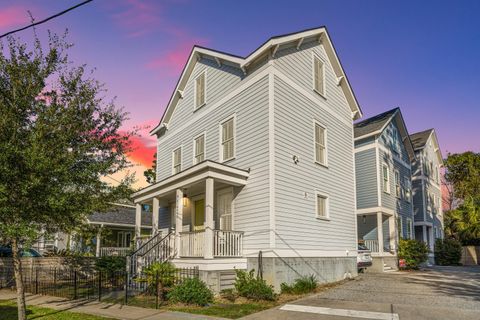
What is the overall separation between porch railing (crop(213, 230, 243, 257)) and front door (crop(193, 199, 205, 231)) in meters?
3.26

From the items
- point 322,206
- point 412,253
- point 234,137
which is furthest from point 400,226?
point 234,137

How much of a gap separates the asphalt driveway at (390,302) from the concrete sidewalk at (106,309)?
1957 millimetres

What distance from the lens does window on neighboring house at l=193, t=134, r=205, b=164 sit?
17.0 meters

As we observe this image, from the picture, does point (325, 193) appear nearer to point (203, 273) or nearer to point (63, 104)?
point (203, 273)

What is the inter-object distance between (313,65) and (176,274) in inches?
Result: 387

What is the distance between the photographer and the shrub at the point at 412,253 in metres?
20.8

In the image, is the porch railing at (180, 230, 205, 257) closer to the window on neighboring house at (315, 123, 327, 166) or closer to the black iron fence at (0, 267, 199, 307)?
the black iron fence at (0, 267, 199, 307)

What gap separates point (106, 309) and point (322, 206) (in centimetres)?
874

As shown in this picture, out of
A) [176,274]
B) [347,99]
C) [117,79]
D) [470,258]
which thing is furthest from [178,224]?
[470,258]

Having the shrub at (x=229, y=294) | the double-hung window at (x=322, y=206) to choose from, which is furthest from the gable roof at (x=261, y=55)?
the shrub at (x=229, y=294)

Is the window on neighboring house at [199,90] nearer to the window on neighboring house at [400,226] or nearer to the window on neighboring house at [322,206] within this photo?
the window on neighboring house at [322,206]

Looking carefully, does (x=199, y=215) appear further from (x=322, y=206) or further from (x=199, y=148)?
(x=322, y=206)

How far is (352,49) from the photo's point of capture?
1510cm

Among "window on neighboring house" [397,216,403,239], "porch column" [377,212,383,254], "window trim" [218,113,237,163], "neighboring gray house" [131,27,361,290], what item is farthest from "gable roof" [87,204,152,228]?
"window on neighboring house" [397,216,403,239]
